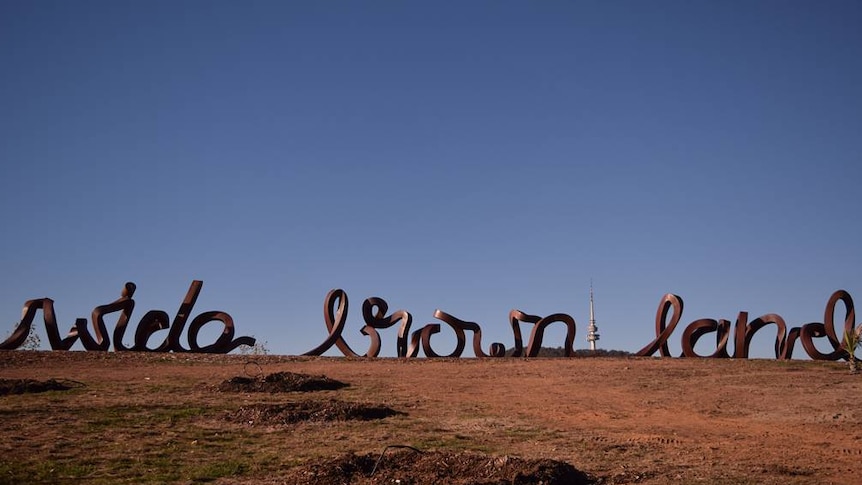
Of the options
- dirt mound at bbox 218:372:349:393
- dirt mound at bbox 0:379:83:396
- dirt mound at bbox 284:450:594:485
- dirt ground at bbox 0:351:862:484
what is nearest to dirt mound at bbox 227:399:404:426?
dirt ground at bbox 0:351:862:484

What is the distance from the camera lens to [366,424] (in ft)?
57.7

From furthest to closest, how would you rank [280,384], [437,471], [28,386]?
1. [280,384]
2. [28,386]
3. [437,471]

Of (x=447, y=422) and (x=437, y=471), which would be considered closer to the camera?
(x=437, y=471)

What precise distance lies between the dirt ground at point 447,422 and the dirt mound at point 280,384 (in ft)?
1.18

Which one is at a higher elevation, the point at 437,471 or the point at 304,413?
the point at 304,413

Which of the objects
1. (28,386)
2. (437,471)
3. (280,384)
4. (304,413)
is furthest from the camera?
(280,384)

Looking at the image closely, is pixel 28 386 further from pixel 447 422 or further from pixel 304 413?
pixel 447 422

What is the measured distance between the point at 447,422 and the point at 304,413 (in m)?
3.12

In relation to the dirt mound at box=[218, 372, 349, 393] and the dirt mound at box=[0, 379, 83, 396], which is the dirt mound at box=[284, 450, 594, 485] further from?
the dirt mound at box=[0, 379, 83, 396]

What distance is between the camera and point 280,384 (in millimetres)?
22719

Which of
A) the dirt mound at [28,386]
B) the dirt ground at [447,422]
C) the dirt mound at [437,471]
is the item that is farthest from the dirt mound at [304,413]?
the dirt mound at [28,386]

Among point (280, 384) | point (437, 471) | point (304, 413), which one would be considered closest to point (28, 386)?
point (280, 384)

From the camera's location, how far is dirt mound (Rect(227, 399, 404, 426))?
17.8 meters

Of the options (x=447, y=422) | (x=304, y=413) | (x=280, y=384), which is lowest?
(x=447, y=422)
